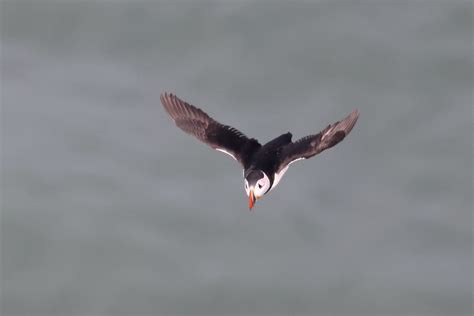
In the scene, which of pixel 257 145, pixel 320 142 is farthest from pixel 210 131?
pixel 320 142

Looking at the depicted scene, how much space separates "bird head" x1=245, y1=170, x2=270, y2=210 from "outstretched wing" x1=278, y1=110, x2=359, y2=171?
1.96 ft

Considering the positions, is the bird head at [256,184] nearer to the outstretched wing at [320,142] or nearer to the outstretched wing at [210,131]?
the outstretched wing at [320,142]

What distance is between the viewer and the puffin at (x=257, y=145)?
2297cm

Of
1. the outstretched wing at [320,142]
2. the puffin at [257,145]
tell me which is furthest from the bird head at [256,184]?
the outstretched wing at [320,142]

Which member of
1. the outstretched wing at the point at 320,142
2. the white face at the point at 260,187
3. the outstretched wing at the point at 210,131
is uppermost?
the outstretched wing at the point at 210,131

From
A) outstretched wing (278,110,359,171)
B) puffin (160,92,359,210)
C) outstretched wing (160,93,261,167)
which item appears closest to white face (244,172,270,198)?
puffin (160,92,359,210)

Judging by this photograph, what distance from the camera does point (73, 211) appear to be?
96.9 ft

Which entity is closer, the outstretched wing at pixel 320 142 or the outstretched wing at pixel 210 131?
the outstretched wing at pixel 320 142

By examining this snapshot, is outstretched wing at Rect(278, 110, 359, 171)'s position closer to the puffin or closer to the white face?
the puffin

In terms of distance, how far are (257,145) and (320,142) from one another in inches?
60.2

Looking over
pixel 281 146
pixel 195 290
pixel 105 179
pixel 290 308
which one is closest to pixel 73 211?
pixel 105 179

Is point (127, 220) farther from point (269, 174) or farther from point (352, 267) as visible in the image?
point (269, 174)

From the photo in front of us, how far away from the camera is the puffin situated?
2297cm

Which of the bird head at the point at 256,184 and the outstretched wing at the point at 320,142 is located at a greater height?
the outstretched wing at the point at 320,142
